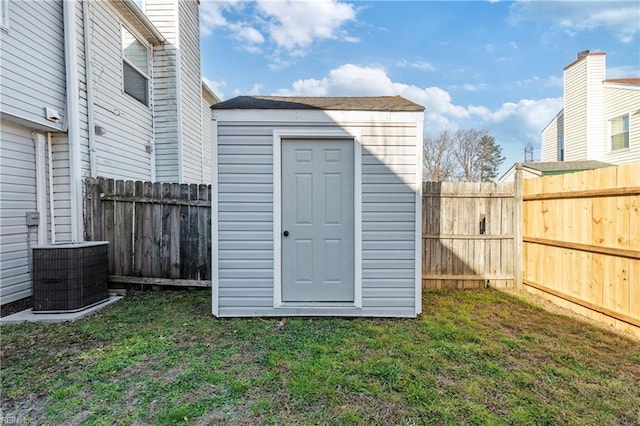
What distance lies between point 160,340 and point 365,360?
6.58ft

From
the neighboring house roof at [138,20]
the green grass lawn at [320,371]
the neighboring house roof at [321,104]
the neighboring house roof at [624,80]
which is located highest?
the neighboring house roof at [624,80]

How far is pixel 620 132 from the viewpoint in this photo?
11133 millimetres

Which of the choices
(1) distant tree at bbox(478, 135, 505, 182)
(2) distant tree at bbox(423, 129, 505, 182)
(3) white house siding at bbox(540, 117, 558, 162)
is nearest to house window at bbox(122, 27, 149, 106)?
(2) distant tree at bbox(423, 129, 505, 182)

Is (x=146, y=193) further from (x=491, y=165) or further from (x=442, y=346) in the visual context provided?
(x=491, y=165)

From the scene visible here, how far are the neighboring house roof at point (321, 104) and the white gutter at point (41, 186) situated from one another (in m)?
2.90

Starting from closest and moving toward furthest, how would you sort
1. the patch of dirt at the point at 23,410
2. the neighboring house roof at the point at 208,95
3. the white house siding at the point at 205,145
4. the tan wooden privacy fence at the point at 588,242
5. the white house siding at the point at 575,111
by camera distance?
1. the patch of dirt at the point at 23,410
2. the tan wooden privacy fence at the point at 588,242
3. the white house siding at the point at 205,145
4. the neighboring house roof at the point at 208,95
5. the white house siding at the point at 575,111

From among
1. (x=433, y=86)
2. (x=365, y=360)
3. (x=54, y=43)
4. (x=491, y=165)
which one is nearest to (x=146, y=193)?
(x=54, y=43)

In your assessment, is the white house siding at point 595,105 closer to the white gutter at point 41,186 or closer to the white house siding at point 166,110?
the white house siding at point 166,110

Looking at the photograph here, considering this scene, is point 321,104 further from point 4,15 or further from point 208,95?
point 208,95

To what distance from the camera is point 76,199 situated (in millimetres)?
4711

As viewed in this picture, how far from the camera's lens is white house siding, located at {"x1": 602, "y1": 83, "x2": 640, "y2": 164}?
10.4m

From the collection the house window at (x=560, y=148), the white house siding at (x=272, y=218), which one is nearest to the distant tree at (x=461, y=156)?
the house window at (x=560, y=148)

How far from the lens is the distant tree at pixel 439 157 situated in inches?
747

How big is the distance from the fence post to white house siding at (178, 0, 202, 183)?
265 inches
